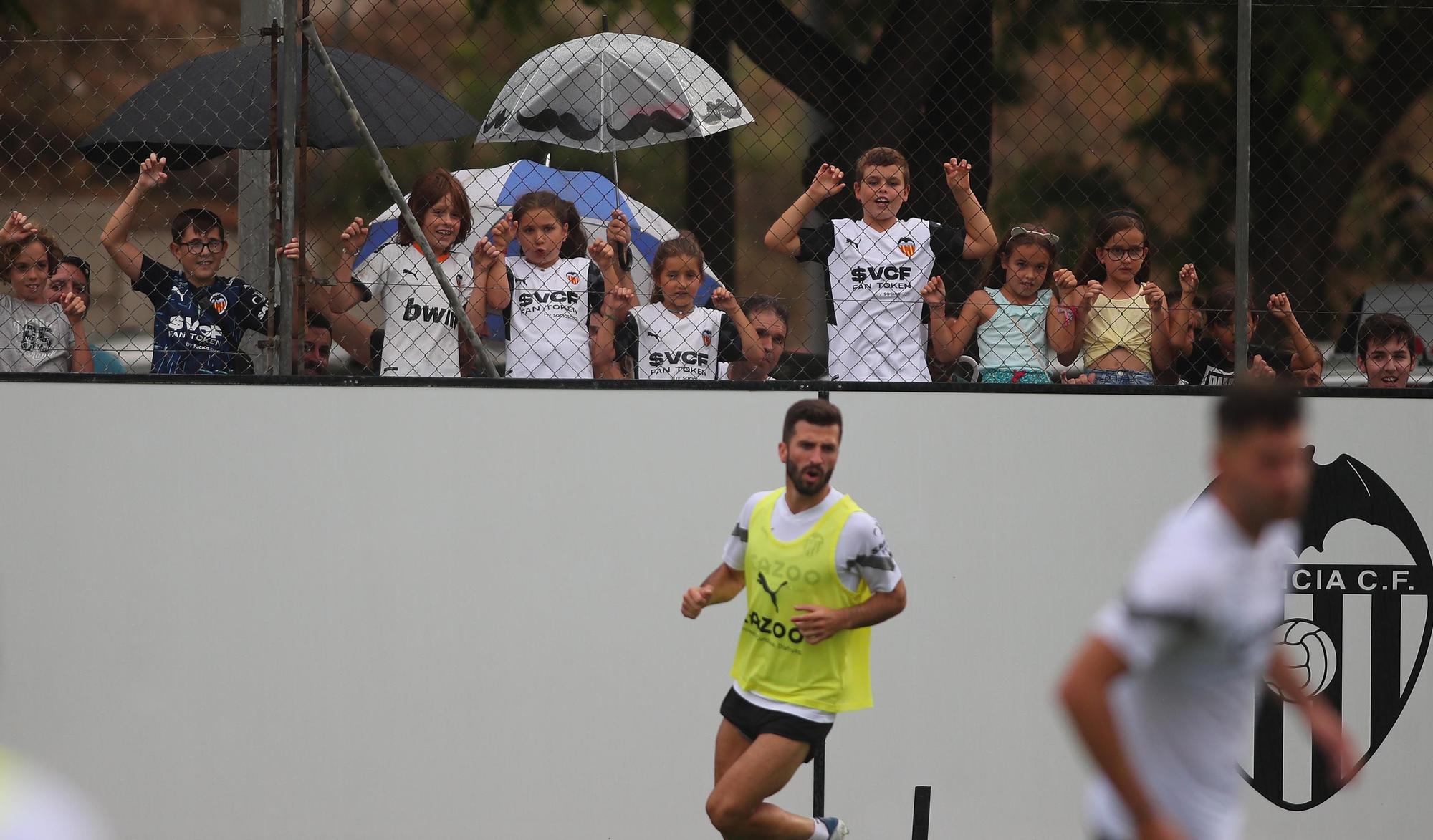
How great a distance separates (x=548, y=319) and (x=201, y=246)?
1.54m

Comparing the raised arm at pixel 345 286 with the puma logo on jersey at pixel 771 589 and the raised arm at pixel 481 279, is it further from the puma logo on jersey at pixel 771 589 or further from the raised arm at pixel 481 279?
the puma logo on jersey at pixel 771 589

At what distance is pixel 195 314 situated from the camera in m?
6.71

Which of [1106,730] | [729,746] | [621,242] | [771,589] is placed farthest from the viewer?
[621,242]

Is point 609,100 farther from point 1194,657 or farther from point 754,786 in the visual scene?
point 1194,657

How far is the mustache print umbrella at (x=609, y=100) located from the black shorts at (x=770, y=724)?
2652 mm

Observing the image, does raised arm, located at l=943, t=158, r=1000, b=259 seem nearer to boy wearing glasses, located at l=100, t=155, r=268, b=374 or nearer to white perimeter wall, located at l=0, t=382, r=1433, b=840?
white perimeter wall, located at l=0, t=382, r=1433, b=840

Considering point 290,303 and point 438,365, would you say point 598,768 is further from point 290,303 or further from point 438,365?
point 290,303

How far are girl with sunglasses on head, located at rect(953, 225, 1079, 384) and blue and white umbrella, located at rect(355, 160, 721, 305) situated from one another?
1550mm

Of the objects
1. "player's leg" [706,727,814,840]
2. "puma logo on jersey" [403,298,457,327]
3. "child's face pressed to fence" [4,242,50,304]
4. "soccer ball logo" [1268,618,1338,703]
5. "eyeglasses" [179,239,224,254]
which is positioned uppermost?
"eyeglasses" [179,239,224,254]

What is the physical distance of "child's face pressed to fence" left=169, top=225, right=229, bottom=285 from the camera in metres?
6.70

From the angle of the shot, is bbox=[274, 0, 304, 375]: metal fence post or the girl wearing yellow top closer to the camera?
bbox=[274, 0, 304, 375]: metal fence post

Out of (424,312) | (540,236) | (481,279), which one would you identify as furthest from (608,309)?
(424,312)

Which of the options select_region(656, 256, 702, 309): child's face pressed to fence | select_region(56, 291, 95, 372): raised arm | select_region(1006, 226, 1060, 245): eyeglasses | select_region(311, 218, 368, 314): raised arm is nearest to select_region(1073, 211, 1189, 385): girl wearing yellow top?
select_region(1006, 226, 1060, 245): eyeglasses

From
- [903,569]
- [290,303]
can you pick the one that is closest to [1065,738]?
[903,569]
